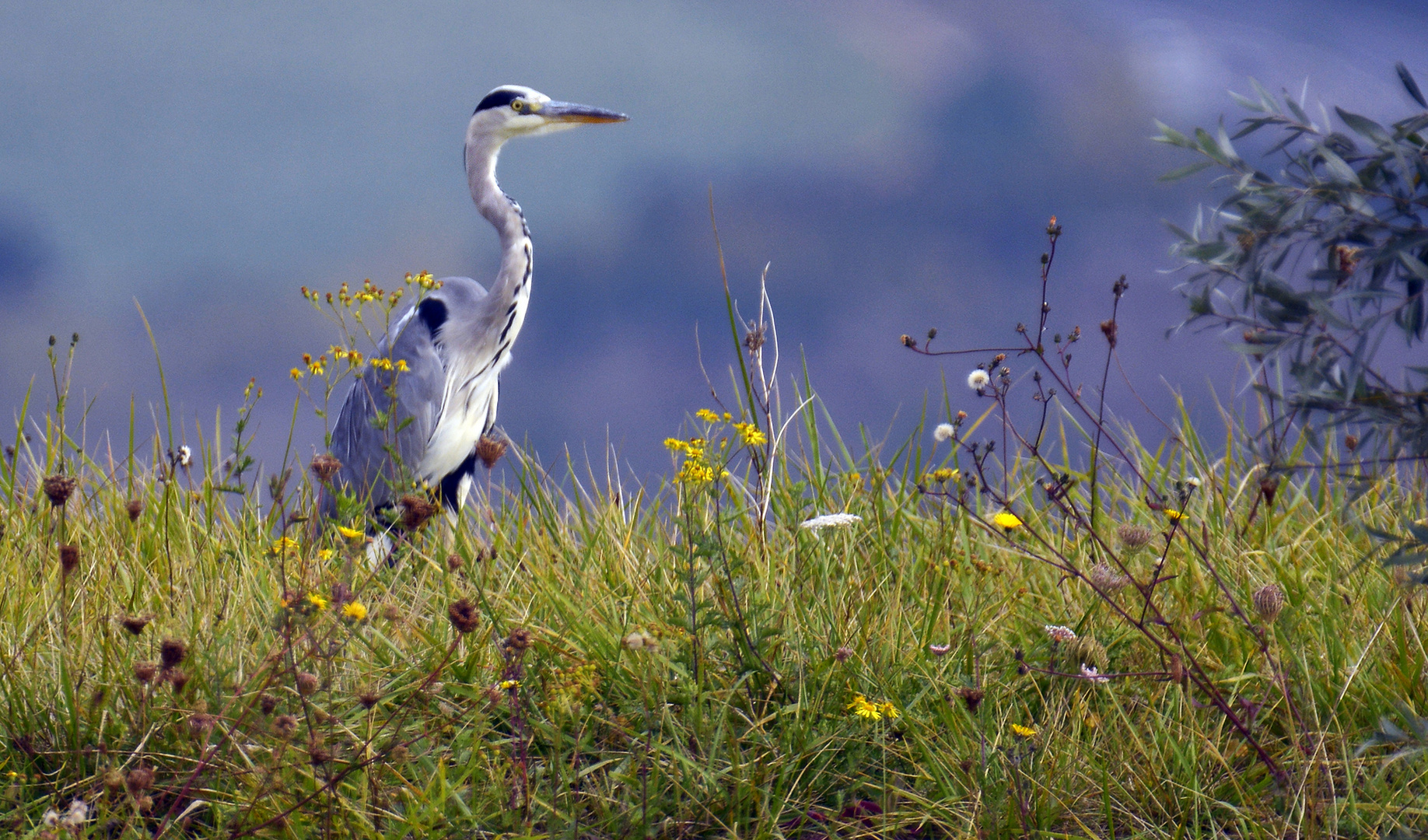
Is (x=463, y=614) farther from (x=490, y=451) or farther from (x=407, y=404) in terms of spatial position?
(x=407, y=404)

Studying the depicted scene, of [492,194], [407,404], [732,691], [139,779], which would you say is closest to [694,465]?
[732,691]

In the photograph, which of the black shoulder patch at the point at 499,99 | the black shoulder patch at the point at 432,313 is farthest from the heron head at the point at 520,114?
the black shoulder patch at the point at 432,313

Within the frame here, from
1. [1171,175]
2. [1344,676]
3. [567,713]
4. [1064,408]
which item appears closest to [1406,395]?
[1171,175]

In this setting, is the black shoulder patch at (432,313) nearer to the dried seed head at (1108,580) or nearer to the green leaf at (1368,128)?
the dried seed head at (1108,580)

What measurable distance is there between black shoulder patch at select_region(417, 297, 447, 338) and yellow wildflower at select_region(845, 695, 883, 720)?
151 inches

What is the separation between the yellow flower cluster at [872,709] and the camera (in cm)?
216

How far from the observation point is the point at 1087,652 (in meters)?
2.55

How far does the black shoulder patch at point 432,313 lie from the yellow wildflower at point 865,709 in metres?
3.83

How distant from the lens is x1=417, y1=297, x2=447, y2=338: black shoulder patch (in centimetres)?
567

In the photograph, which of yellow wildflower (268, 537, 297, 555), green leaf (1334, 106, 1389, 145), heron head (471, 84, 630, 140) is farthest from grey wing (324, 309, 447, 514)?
green leaf (1334, 106, 1389, 145)

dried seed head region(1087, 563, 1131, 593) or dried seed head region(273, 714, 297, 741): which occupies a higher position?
dried seed head region(273, 714, 297, 741)

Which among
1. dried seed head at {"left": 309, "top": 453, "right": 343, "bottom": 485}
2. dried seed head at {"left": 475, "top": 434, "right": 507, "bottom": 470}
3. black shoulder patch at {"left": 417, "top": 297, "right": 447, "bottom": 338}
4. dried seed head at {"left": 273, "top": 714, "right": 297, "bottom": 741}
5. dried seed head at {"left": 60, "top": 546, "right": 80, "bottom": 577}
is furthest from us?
black shoulder patch at {"left": 417, "top": 297, "right": 447, "bottom": 338}

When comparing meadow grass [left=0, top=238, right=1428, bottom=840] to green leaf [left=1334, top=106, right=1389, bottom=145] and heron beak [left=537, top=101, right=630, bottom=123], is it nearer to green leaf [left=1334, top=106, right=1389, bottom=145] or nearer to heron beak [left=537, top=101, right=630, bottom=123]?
green leaf [left=1334, top=106, right=1389, bottom=145]

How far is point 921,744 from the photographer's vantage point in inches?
89.4
